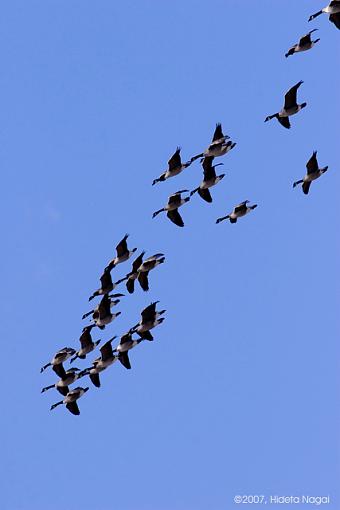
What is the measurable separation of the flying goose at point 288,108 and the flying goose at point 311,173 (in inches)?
65.6

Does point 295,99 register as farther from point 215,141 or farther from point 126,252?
point 126,252

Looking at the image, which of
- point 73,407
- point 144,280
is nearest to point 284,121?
point 144,280

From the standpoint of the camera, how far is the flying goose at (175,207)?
243 feet

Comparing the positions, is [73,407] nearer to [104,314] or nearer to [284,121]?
[104,314]

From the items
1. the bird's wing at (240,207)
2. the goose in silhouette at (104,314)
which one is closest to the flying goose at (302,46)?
the bird's wing at (240,207)

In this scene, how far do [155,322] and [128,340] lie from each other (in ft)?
4.04

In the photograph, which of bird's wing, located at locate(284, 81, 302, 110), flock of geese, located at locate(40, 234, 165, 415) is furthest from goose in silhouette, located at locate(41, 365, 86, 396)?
bird's wing, located at locate(284, 81, 302, 110)

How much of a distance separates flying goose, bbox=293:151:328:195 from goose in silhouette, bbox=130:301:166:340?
21.9 ft

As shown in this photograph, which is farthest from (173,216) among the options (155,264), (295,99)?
(295,99)

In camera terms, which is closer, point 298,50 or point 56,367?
point 298,50

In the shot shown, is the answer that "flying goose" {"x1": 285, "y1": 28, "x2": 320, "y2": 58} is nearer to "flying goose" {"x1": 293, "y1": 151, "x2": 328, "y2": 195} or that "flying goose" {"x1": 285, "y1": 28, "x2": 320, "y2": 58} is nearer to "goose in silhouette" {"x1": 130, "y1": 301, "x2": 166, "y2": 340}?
"flying goose" {"x1": 293, "y1": 151, "x2": 328, "y2": 195}

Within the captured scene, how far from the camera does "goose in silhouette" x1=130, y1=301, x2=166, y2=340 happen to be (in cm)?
7331

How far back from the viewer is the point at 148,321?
241 feet

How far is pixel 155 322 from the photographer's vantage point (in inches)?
2891
